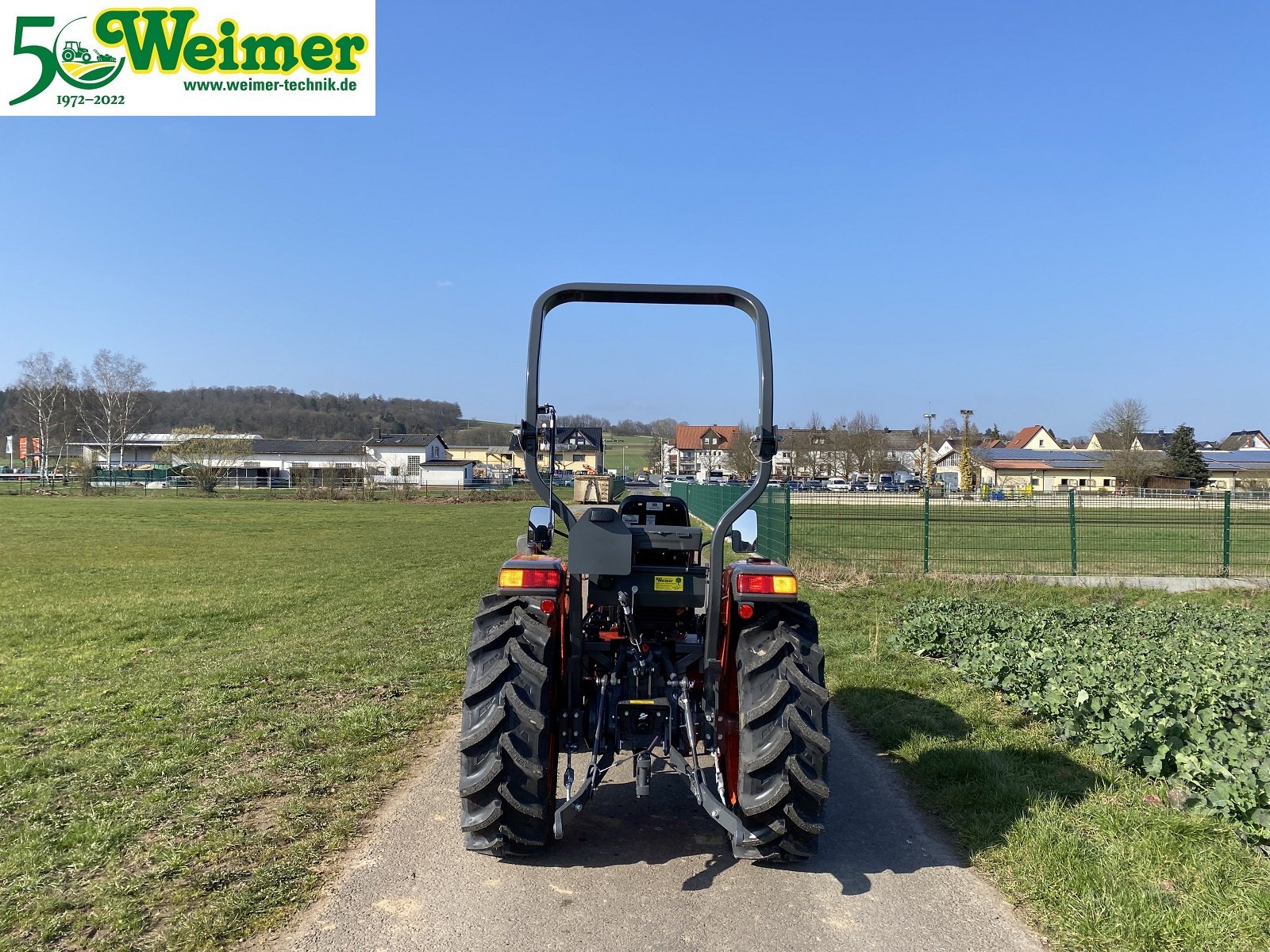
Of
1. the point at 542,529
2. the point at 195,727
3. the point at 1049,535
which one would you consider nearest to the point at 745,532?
the point at 542,529

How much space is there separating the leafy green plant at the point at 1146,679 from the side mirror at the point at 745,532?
2.67 metres

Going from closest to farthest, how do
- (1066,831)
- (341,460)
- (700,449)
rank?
(1066,831) < (700,449) < (341,460)

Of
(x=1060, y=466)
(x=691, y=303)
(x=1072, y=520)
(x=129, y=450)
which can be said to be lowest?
(x=1072, y=520)

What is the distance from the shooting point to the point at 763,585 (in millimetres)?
4145

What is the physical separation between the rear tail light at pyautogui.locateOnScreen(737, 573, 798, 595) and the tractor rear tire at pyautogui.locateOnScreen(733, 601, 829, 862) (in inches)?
8.8

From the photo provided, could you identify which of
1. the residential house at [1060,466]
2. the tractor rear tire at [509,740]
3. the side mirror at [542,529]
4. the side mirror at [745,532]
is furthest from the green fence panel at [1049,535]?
the residential house at [1060,466]

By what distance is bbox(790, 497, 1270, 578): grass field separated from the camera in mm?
16734

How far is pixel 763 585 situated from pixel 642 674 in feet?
2.42

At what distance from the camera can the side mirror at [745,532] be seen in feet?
15.3

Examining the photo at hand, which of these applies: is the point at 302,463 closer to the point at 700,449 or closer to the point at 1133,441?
the point at 1133,441

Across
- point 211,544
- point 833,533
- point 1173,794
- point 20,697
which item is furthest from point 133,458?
point 1173,794

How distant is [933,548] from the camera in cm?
1931

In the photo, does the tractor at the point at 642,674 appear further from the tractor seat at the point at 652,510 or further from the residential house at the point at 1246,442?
the residential house at the point at 1246,442

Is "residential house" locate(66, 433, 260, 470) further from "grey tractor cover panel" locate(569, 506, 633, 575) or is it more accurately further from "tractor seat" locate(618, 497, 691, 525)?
"grey tractor cover panel" locate(569, 506, 633, 575)
